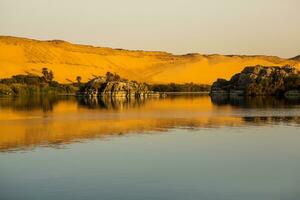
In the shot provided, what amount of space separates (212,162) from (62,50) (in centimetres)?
18053

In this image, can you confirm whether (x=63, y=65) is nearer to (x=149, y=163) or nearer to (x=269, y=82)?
(x=269, y=82)

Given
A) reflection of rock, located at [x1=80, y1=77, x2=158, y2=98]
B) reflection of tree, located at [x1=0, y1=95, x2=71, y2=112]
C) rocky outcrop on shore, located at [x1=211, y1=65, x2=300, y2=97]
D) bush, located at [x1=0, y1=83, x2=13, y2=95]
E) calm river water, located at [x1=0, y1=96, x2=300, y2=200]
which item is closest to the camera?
calm river water, located at [x1=0, y1=96, x2=300, y2=200]

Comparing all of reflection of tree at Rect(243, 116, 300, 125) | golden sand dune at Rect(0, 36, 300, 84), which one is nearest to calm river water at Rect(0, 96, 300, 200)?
reflection of tree at Rect(243, 116, 300, 125)

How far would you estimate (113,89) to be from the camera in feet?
360

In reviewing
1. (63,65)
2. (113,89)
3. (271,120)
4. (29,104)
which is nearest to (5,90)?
(113,89)

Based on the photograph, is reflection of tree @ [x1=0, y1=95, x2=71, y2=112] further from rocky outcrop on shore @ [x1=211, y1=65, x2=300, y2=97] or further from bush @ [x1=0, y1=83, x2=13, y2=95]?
rocky outcrop on shore @ [x1=211, y1=65, x2=300, y2=97]

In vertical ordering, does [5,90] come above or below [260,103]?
above

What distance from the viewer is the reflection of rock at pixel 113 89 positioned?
358 ft

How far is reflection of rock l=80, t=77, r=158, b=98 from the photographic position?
109250 millimetres

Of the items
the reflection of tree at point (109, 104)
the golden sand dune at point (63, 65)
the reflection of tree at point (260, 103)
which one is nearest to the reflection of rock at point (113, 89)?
the reflection of tree at point (109, 104)

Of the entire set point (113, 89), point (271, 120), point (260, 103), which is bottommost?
point (260, 103)

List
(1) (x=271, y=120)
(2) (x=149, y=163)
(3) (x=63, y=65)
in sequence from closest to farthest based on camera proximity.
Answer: (2) (x=149, y=163) → (1) (x=271, y=120) → (3) (x=63, y=65)

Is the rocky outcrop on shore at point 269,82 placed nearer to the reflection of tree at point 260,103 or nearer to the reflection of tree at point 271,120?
the reflection of tree at point 260,103

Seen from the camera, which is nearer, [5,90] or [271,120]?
[271,120]
